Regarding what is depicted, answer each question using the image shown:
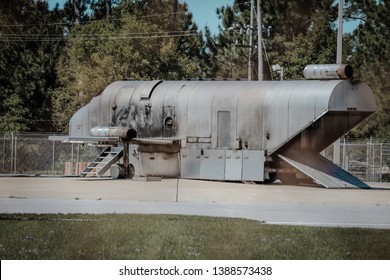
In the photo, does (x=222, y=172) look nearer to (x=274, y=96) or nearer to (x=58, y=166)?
(x=274, y=96)

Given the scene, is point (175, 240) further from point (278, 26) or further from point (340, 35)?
point (340, 35)

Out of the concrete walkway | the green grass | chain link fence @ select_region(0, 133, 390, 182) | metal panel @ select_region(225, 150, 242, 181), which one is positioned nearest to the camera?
the green grass

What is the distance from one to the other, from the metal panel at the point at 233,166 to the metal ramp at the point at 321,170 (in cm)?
145

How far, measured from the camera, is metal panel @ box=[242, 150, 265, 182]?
3072 centimetres

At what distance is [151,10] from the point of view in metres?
18.8

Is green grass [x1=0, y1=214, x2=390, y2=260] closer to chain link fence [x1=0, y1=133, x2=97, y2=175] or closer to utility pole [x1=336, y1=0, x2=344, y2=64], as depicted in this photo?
utility pole [x1=336, y1=0, x2=344, y2=64]

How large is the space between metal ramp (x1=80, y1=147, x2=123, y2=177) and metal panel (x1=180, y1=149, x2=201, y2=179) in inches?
104

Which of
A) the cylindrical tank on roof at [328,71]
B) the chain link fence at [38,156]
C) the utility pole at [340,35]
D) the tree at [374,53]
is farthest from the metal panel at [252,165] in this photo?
the chain link fence at [38,156]

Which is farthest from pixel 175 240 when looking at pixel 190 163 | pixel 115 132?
pixel 190 163

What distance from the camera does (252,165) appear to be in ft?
101

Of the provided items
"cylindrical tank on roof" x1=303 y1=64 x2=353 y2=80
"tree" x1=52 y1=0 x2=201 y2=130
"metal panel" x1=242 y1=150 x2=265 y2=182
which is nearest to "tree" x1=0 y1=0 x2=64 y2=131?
"tree" x1=52 y1=0 x2=201 y2=130

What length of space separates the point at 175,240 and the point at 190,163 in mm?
18614

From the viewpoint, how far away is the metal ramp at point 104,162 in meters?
33.1

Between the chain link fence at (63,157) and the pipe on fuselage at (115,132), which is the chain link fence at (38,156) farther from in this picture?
the pipe on fuselage at (115,132)
